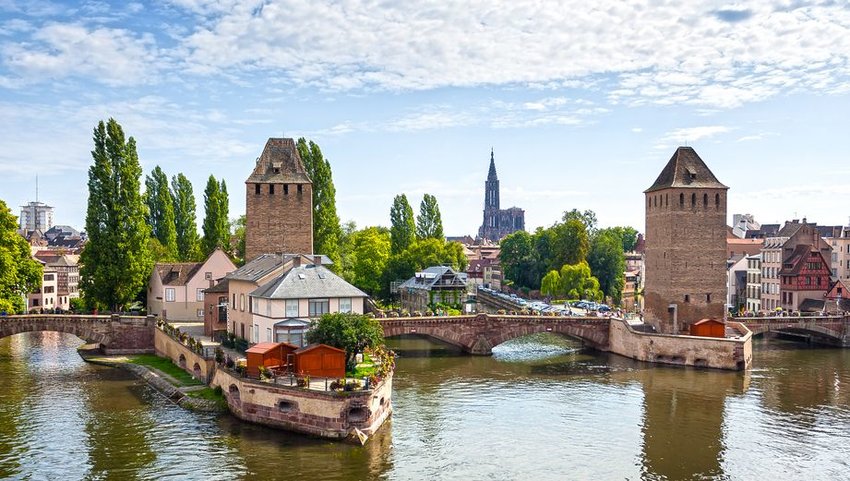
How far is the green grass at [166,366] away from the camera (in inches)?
2042

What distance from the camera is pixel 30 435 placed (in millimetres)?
40250

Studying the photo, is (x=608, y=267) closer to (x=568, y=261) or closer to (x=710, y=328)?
(x=568, y=261)

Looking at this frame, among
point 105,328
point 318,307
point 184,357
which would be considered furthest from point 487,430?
point 105,328

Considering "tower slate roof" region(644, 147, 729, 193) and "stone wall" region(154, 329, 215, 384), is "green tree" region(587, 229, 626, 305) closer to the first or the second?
"tower slate roof" region(644, 147, 729, 193)

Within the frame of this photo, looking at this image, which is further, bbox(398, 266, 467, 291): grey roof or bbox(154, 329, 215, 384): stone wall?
bbox(398, 266, 467, 291): grey roof

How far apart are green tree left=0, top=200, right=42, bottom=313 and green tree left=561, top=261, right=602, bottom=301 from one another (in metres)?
67.3

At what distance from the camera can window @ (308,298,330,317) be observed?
Result: 53.1m

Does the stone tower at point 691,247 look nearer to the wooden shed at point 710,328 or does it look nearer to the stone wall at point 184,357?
the wooden shed at point 710,328

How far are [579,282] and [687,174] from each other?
42258mm

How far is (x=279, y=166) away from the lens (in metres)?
74.9

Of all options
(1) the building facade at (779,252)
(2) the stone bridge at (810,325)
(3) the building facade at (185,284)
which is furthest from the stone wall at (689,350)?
(3) the building facade at (185,284)

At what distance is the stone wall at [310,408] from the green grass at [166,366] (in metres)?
9.54

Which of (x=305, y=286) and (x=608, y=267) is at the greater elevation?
(x=608, y=267)

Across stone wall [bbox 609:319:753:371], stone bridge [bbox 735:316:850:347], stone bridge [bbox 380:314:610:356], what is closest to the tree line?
stone bridge [bbox 735:316:850:347]
